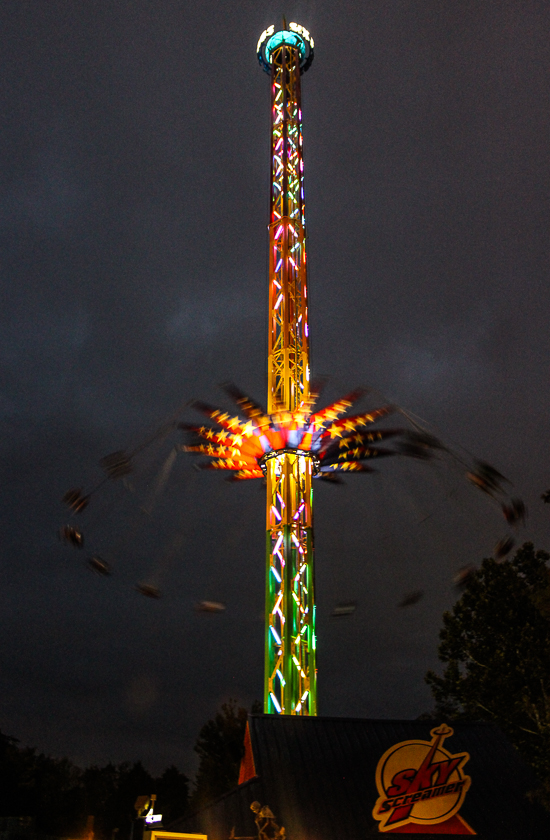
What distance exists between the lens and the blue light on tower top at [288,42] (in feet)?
86.9

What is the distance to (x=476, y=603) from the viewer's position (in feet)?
107

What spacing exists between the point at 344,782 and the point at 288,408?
9.37 m

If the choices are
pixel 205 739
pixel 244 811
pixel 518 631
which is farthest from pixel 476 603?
pixel 205 739

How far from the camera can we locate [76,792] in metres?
66.6

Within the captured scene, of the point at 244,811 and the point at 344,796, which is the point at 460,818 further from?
the point at 244,811

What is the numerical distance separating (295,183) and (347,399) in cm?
763

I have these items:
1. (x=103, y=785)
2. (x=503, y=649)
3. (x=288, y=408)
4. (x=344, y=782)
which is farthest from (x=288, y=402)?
(x=103, y=785)

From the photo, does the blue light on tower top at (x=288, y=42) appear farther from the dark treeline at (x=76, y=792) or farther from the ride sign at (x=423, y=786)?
the dark treeline at (x=76, y=792)

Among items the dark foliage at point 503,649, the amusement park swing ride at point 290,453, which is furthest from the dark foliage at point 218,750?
the amusement park swing ride at point 290,453

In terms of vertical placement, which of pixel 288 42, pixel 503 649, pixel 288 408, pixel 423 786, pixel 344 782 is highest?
pixel 288 42

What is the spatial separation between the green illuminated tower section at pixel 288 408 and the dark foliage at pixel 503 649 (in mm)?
14918

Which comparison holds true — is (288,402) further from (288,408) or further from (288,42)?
(288,42)

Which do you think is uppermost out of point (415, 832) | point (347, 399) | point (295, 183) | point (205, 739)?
point (295, 183)

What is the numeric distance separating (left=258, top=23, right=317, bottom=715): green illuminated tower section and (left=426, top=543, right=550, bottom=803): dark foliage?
14.9 m
